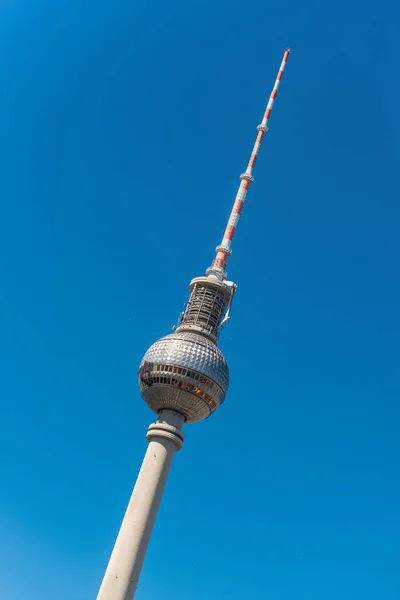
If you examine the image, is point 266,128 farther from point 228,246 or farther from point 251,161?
point 228,246

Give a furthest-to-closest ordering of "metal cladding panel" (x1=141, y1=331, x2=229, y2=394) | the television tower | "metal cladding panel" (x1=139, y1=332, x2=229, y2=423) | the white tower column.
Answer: "metal cladding panel" (x1=141, y1=331, x2=229, y2=394) < "metal cladding panel" (x1=139, y1=332, x2=229, y2=423) < the television tower < the white tower column

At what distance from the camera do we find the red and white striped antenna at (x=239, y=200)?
8500 cm

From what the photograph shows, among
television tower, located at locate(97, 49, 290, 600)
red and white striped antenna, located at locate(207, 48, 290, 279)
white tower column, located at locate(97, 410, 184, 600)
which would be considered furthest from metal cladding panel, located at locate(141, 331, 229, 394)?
red and white striped antenna, located at locate(207, 48, 290, 279)

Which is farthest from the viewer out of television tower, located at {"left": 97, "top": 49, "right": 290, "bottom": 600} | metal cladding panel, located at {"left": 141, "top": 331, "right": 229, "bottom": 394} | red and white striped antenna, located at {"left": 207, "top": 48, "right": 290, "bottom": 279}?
red and white striped antenna, located at {"left": 207, "top": 48, "right": 290, "bottom": 279}

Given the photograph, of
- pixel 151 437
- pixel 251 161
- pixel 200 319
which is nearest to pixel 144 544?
pixel 151 437

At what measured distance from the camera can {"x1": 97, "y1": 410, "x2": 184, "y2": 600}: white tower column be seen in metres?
54.9

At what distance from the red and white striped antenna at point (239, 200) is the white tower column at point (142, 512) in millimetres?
25649

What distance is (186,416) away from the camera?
69.2 meters

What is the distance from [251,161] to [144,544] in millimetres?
59094

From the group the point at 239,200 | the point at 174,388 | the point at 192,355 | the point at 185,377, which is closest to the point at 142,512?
the point at 174,388

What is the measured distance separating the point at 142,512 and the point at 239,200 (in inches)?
1924

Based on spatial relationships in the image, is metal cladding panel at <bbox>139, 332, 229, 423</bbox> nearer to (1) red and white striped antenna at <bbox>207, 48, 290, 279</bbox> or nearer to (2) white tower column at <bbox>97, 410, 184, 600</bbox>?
(2) white tower column at <bbox>97, 410, 184, 600</bbox>

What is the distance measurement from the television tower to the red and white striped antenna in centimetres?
15

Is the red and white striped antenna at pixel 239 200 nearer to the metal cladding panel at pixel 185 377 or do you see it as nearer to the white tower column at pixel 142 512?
the metal cladding panel at pixel 185 377
